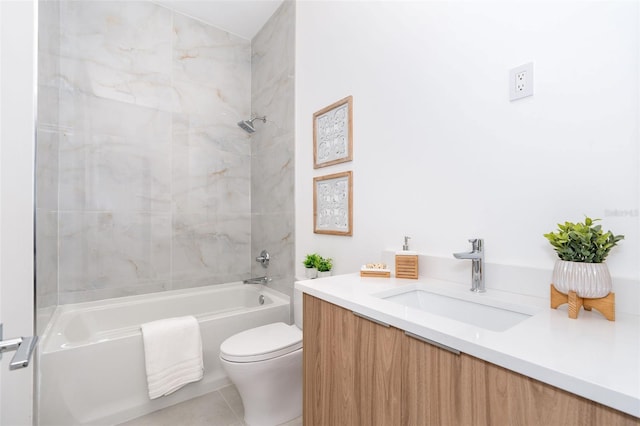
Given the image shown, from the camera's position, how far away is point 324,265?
1842 millimetres

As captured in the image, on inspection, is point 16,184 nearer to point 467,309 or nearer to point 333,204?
point 333,204

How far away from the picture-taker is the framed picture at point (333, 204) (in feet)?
5.68

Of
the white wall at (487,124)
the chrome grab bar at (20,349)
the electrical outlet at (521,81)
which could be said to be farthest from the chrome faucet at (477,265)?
the chrome grab bar at (20,349)

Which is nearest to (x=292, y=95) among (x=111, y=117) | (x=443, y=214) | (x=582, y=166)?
(x=111, y=117)

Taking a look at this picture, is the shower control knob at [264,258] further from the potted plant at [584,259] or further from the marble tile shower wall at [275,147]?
the potted plant at [584,259]

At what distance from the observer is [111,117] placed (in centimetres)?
222

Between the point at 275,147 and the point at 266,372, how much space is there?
1.72 meters

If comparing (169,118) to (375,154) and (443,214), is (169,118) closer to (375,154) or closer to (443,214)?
(375,154)

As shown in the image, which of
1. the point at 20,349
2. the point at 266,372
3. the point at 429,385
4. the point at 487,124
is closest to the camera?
the point at 20,349

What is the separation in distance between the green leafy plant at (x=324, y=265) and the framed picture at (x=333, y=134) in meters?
0.62

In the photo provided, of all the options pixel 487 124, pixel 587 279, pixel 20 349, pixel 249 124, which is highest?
pixel 249 124

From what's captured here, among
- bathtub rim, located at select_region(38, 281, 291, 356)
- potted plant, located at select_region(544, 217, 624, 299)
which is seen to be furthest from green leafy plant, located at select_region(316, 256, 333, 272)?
potted plant, located at select_region(544, 217, 624, 299)

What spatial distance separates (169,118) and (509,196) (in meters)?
2.52

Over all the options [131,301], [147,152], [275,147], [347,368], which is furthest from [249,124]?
[347,368]
